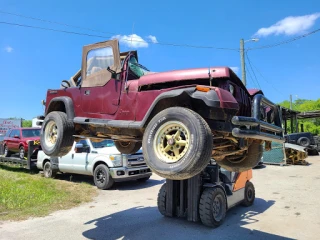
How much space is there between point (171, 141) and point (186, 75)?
35.1 inches

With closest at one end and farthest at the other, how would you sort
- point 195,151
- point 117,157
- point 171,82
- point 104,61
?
point 195,151 < point 171,82 < point 104,61 < point 117,157

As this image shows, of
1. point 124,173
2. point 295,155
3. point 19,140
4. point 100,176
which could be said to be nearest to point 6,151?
point 19,140

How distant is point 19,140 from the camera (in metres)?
15.0

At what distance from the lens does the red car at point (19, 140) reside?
1476 cm

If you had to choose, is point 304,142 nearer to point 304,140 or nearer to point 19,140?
point 304,140

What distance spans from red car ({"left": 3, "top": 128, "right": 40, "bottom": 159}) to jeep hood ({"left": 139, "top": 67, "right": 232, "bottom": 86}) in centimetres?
1219

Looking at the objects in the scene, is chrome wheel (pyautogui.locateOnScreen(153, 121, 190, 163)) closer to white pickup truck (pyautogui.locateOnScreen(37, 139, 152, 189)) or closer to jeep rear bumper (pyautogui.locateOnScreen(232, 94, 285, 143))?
jeep rear bumper (pyautogui.locateOnScreen(232, 94, 285, 143))

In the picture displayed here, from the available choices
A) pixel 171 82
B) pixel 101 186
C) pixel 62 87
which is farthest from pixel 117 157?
pixel 171 82

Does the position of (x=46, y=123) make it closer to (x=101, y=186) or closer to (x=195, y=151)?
(x=195, y=151)

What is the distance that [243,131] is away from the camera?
332cm

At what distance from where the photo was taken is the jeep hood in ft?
11.7

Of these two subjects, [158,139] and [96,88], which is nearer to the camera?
[158,139]

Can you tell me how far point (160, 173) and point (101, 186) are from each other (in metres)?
7.92

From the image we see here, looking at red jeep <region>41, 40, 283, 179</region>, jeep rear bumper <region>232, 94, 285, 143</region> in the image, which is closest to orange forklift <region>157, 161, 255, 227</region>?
red jeep <region>41, 40, 283, 179</region>
